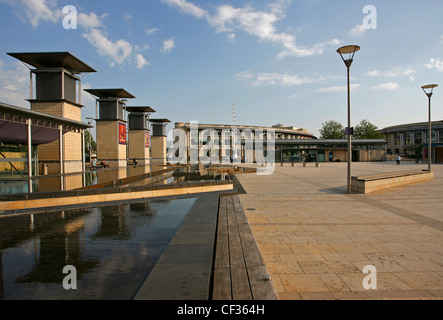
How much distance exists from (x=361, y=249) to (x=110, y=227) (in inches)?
228

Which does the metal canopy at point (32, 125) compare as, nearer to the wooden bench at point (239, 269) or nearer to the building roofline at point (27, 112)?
the building roofline at point (27, 112)

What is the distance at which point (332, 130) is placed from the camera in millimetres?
94688

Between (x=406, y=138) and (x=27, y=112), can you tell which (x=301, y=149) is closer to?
(x=27, y=112)

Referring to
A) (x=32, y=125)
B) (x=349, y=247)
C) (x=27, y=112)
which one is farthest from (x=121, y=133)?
(x=349, y=247)

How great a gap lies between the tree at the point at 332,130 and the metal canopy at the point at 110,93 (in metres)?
81.9

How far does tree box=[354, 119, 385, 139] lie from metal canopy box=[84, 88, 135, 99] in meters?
90.2

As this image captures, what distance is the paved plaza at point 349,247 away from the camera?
11.3ft

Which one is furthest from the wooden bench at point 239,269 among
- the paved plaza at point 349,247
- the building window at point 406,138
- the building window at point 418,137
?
the building window at point 406,138

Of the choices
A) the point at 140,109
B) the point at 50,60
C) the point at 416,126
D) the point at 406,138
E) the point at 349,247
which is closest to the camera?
the point at 349,247

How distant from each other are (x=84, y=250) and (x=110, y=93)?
28.6 m

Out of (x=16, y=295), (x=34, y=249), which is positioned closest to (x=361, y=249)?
(x=16, y=295)

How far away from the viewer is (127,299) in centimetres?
307
